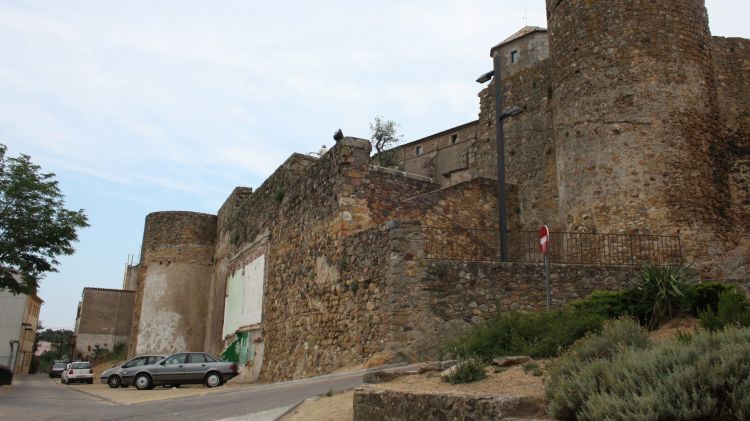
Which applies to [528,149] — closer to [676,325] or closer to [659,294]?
[659,294]

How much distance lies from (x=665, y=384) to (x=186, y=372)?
1725 centimetres

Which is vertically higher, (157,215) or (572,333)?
(157,215)

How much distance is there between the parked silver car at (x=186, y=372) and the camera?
64.6ft

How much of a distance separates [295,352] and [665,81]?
37.0 ft

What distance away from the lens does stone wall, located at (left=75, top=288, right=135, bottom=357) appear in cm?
4581

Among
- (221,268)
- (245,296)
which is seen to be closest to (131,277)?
(221,268)

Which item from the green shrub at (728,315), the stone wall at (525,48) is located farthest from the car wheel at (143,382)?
the stone wall at (525,48)

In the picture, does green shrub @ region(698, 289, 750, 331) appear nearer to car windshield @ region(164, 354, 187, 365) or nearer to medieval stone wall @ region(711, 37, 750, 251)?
medieval stone wall @ region(711, 37, 750, 251)

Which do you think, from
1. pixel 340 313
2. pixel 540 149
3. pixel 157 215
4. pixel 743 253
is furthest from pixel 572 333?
pixel 157 215

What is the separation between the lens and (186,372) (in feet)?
64.7

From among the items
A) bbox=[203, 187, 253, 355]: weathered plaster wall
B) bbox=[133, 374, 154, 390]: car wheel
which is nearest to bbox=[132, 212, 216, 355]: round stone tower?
bbox=[203, 187, 253, 355]: weathered plaster wall

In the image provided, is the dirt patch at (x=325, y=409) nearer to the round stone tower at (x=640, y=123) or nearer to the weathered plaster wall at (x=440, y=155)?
the round stone tower at (x=640, y=123)

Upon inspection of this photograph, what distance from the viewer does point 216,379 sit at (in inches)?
778

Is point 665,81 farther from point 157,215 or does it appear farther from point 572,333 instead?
point 157,215
